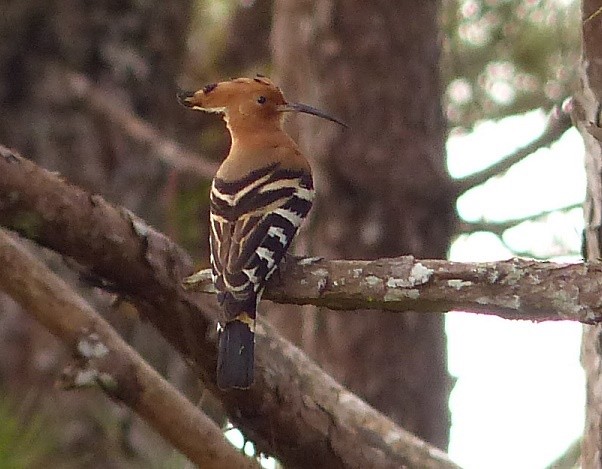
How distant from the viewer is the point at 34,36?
3758mm

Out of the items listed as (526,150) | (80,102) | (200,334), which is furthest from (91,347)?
(80,102)

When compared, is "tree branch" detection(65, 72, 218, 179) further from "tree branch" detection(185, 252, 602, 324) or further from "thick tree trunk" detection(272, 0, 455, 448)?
"tree branch" detection(185, 252, 602, 324)

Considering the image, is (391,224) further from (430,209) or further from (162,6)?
(162,6)

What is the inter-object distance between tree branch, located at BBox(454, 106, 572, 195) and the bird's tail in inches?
40.9

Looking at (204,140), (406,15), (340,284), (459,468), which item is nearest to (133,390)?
(340,284)

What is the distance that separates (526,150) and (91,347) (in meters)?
1.39

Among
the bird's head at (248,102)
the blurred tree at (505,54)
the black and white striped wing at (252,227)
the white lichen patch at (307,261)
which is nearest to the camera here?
the white lichen patch at (307,261)

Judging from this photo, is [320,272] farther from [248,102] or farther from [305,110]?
[248,102]

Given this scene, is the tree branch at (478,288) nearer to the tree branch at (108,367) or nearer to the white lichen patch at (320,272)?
the white lichen patch at (320,272)

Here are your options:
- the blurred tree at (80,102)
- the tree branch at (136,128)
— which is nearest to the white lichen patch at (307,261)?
the tree branch at (136,128)

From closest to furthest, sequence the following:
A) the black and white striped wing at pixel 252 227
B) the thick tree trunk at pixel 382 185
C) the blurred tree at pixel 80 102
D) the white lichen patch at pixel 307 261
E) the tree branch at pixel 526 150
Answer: the white lichen patch at pixel 307 261 → the black and white striped wing at pixel 252 227 → the tree branch at pixel 526 150 → the thick tree trunk at pixel 382 185 → the blurred tree at pixel 80 102

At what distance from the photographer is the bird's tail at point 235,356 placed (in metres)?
1.77

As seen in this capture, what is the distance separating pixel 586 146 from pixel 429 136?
1.19 metres

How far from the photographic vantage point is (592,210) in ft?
7.18
